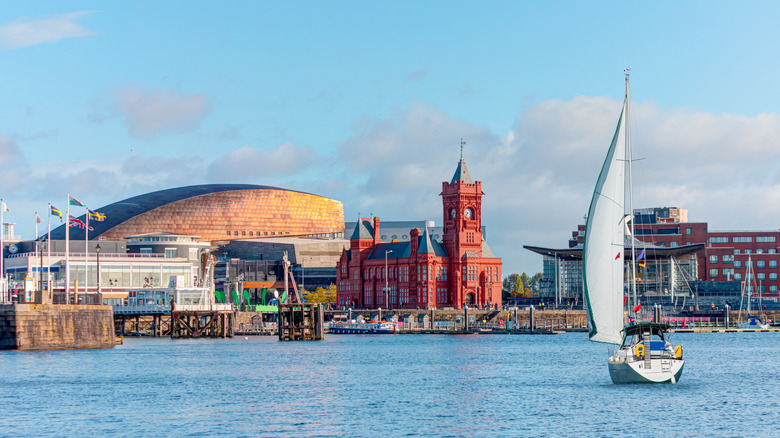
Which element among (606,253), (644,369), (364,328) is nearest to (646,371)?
(644,369)

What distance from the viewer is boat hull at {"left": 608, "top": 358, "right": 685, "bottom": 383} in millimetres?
65000

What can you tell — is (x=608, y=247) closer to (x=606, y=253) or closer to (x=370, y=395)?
(x=606, y=253)

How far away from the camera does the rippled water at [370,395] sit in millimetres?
54062

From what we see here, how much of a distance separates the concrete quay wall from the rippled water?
1346 millimetres

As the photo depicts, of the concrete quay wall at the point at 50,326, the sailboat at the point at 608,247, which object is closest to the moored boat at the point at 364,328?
the concrete quay wall at the point at 50,326

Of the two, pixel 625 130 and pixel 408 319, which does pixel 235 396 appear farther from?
pixel 408 319

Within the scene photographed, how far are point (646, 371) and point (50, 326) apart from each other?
54.1 meters

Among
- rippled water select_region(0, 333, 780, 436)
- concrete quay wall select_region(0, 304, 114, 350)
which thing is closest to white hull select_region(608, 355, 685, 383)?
rippled water select_region(0, 333, 780, 436)

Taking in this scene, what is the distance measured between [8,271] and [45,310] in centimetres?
11166

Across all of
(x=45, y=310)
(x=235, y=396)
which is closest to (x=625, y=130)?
(x=235, y=396)

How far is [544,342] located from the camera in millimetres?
142625

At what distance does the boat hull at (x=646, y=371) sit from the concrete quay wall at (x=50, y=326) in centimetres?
4993

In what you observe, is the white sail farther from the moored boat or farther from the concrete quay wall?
the moored boat

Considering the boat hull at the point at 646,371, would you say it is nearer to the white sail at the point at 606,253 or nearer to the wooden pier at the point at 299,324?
the white sail at the point at 606,253
